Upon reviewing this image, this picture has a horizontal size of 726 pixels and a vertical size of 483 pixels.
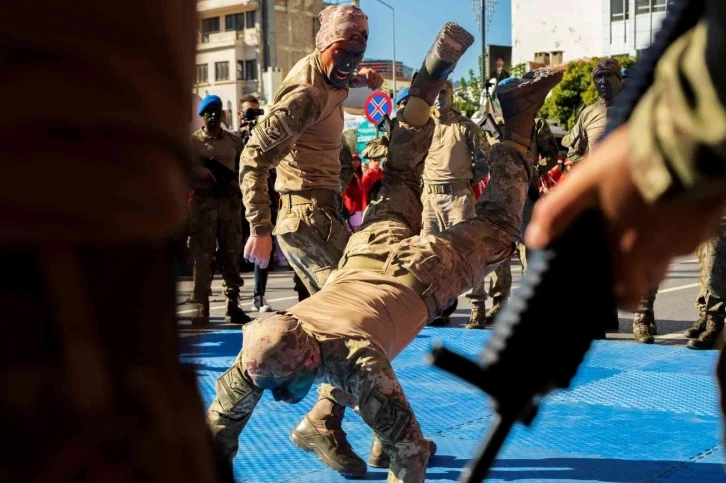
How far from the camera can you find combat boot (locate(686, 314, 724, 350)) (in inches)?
258

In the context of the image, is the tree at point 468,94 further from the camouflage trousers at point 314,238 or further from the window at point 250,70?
the camouflage trousers at point 314,238

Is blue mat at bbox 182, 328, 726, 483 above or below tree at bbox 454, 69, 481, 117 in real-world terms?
below

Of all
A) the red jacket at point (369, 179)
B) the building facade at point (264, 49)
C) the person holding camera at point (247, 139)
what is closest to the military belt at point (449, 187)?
the person holding camera at point (247, 139)

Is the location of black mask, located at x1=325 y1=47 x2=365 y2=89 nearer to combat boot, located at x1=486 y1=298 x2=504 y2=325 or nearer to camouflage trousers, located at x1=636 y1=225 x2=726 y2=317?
camouflage trousers, located at x1=636 y1=225 x2=726 y2=317

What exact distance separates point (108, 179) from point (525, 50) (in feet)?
177

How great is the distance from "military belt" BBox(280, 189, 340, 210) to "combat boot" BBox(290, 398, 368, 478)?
0.93 meters

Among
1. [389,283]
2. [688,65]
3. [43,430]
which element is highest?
[688,65]

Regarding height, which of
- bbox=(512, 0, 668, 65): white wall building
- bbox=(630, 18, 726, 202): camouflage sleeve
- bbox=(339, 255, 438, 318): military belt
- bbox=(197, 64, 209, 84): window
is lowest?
bbox=(339, 255, 438, 318): military belt

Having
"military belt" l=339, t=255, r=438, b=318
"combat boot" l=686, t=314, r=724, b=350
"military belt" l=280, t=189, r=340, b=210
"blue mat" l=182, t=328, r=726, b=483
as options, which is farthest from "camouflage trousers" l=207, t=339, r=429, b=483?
"combat boot" l=686, t=314, r=724, b=350

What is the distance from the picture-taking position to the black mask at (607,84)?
264 inches

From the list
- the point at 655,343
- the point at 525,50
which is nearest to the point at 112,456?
the point at 655,343

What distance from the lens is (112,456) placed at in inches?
30.3

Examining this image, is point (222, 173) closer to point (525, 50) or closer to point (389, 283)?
point (389, 283)

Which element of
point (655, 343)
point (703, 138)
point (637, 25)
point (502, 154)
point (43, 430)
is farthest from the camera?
point (637, 25)
